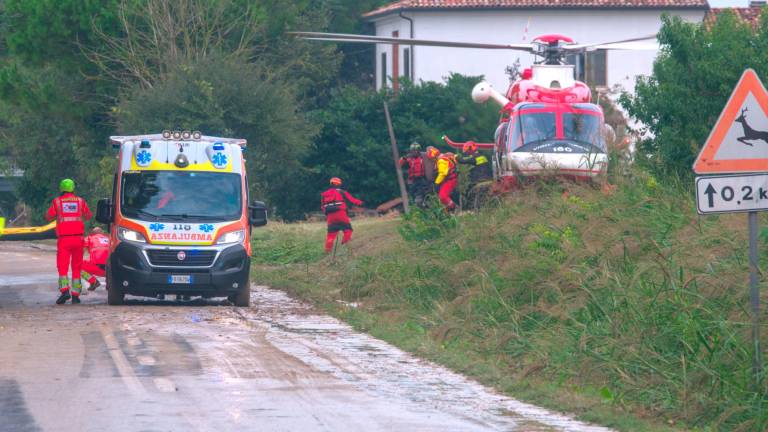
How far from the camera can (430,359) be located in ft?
43.7

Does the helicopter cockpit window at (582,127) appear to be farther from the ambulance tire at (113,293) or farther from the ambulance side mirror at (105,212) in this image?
the ambulance tire at (113,293)

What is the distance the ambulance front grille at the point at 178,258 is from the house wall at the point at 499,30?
1386 inches

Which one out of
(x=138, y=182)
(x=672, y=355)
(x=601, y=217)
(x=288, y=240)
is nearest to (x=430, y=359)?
(x=672, y=355)

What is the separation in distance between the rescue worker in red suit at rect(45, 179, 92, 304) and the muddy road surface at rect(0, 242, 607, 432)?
1.55 meters

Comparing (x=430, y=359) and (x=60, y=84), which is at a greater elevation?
(x=60, y=84)

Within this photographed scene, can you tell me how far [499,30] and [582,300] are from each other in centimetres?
3955

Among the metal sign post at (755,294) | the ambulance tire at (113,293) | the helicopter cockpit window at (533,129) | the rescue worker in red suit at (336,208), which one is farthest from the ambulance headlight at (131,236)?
the metal sign post at (755,294)

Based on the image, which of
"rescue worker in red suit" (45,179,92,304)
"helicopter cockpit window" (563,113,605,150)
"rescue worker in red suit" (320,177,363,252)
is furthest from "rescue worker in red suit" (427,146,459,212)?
"rescue worker in red suit" (45,179,92,304)

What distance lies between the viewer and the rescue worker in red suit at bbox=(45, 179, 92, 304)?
751 inches

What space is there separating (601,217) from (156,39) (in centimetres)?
2744

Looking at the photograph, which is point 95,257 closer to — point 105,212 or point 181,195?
point 105,212

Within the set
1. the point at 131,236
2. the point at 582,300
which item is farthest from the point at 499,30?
the point at 582,300

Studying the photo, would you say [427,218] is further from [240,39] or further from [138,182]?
[240,39]

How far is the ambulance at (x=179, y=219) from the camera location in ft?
59.9
